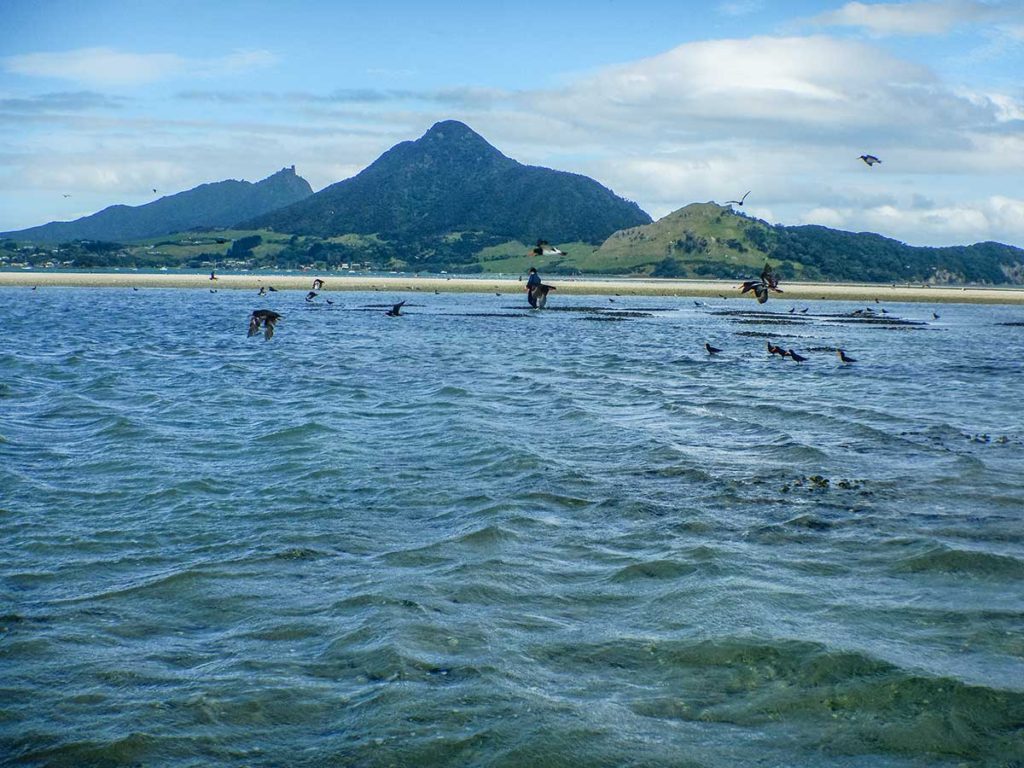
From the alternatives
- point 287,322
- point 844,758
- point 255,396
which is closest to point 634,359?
point 255,396

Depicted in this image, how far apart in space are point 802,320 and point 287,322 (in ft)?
136

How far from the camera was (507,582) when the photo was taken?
10.4 m

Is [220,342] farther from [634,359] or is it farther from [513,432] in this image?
[513,432]

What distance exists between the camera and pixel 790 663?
27.3 feet

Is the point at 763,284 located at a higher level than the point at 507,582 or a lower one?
higher

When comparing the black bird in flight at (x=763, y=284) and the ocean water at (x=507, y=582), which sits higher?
the black bird in flight at (x=763, y=284)

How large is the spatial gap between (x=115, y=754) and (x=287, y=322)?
5723cm

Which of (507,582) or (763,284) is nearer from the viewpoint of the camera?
(507,582)

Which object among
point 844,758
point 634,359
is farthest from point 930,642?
point 634,359

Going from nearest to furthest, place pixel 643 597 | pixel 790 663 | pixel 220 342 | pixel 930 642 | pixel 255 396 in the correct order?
pixel 790 663
pixel 930 642
pixel 643 597
pixel 255 396
pixel 220 342

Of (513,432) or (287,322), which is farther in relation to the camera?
(287,322)

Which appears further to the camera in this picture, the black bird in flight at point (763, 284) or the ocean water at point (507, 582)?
the black bird in flight at point (763, 284)

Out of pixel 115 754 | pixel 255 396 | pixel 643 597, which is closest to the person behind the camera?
pixel 115 754

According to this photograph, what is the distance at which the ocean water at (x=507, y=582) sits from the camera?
23.0ft
